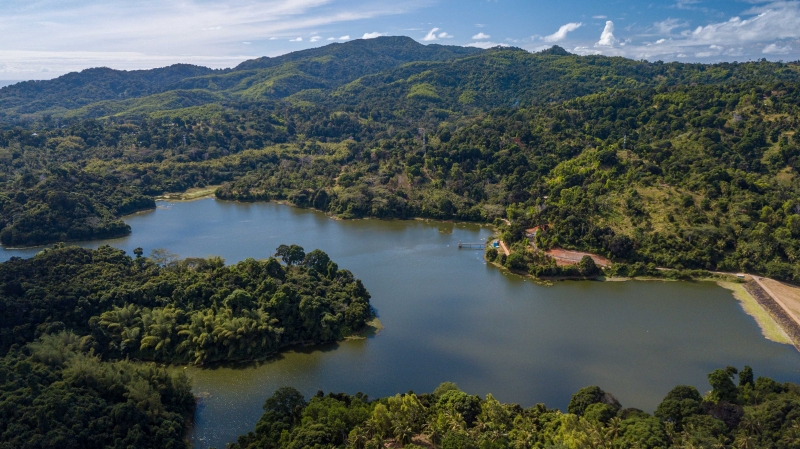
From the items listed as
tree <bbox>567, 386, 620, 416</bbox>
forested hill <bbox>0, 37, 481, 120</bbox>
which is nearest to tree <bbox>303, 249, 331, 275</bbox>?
tree <bbox>567, 386, 620, 416</bbox>

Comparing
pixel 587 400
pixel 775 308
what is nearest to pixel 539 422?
pixel 587 400

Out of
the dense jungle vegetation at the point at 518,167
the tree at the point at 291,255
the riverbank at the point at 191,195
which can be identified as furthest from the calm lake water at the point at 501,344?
the riverbank at the point at 191,195

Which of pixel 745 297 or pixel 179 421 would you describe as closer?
pixel 179 421

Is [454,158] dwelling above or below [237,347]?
above

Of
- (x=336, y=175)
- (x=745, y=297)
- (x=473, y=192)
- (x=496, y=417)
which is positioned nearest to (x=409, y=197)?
(x=473, y=192)

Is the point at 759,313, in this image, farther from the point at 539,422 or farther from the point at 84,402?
the point at 84,402

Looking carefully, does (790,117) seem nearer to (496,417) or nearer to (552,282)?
(552,282)
